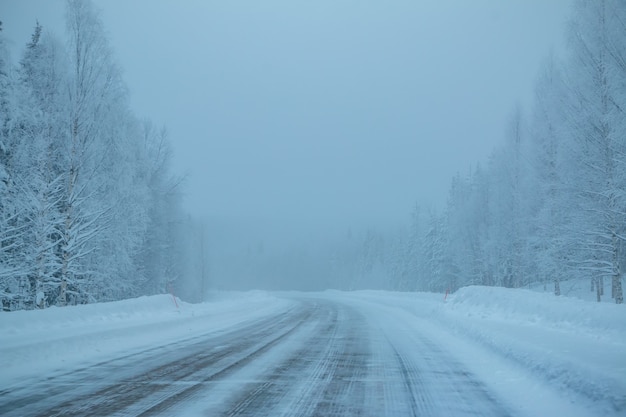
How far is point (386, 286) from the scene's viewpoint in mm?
89250

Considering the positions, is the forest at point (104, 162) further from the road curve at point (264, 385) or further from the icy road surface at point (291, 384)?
the road curve at point (264, 385)

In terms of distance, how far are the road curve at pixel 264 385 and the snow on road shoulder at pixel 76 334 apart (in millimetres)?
709

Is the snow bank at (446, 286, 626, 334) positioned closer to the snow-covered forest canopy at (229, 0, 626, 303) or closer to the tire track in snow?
the snow-covered forest canopy at (229, 0, 626, 303)

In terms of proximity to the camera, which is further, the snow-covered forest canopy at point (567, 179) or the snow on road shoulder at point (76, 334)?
the snow-covered forest canopy at point (567, 179)

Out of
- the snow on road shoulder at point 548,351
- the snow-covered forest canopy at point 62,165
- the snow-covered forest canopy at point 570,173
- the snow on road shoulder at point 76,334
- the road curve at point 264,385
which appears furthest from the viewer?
the snow-covered forest canopy at point 62,165

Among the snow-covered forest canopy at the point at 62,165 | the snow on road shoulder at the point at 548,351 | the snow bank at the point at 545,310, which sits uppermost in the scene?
the snow-covered forest canopy at the point at 62,165

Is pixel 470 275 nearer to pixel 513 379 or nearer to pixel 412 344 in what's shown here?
pixel 412 344

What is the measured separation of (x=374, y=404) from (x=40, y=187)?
50.0 feet

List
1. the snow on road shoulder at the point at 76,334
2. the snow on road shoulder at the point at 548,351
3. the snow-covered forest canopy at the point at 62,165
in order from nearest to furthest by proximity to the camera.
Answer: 1. the snow on road shoulder at the point at 548,351
2. the snow on road shoulder at the point at 76,334
3. the snow-covered forest canopy at the point at 62,165

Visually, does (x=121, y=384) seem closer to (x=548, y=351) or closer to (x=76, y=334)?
(x=76, y=334)

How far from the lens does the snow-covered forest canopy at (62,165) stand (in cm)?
1524

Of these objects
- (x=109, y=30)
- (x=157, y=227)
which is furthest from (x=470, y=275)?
(x=109, y=30)

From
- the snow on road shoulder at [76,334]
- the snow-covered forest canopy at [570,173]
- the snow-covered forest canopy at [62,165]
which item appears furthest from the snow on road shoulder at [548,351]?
the snow-covered forest canopy at [62,165]

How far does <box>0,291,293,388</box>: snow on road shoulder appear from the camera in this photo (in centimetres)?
737
